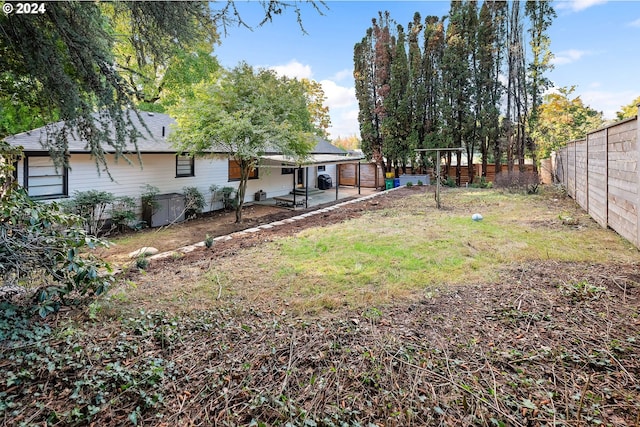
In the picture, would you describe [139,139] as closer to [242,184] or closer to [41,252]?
[242,184]

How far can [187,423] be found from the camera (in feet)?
6.77

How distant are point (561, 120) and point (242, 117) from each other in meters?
18.1

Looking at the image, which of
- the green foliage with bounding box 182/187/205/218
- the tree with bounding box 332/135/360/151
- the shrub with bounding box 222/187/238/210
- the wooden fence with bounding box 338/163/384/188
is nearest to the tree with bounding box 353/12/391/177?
the wooden fence with bounding box 338/163/384/188

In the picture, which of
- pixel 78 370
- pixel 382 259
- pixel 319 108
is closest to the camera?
pixel 78 370

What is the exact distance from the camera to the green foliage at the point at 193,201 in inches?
426

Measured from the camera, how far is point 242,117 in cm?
906

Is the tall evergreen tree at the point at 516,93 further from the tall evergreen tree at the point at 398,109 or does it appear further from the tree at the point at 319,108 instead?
the tree at the point at 319,108

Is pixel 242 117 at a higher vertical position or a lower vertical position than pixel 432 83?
lower

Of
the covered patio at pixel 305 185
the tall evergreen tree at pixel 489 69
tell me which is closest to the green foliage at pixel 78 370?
the covered patio at pixel 305 185

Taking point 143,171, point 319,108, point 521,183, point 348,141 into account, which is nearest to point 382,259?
point 143,171

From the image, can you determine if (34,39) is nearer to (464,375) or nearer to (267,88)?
(464,375)

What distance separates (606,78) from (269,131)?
1805 centimetres

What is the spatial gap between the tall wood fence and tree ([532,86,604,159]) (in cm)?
1002

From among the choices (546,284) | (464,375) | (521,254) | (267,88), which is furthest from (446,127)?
(464,375)
